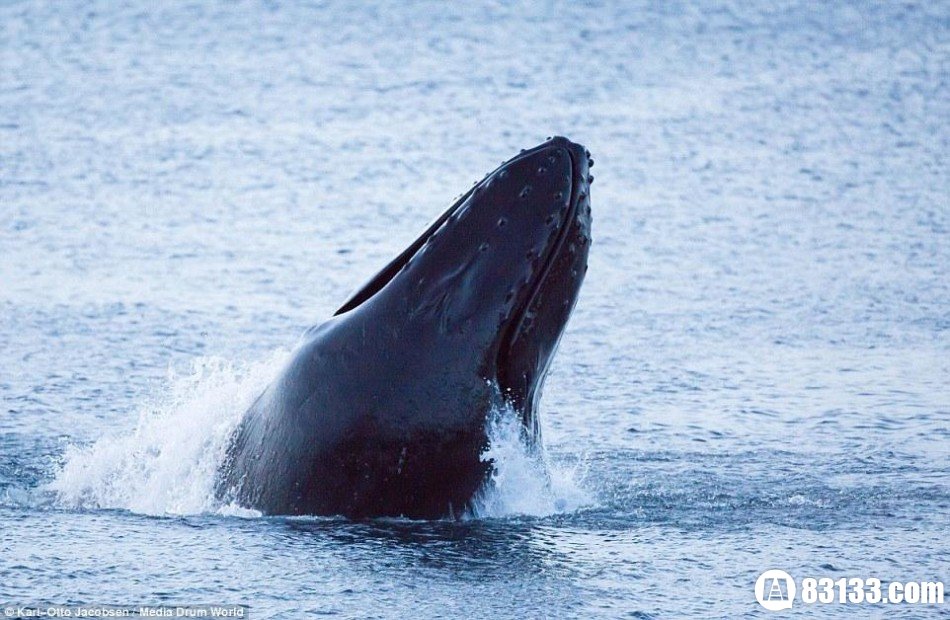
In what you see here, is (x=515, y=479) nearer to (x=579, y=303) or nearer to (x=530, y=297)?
(x=530, y=297)

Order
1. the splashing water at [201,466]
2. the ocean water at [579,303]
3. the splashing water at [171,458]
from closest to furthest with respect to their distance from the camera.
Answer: the ocean water at [579,303], the splashing water at [201,466], the splashing water at [171,458]

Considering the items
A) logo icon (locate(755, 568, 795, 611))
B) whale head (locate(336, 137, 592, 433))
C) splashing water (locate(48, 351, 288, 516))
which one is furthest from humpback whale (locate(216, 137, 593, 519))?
logo icon (locate(755, 568, 795, 611))

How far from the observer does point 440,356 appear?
9109 mm

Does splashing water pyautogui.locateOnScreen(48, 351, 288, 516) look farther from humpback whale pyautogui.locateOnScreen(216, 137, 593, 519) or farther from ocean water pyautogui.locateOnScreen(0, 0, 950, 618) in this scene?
humpback whale pyautogui.locateOnScreen(216, 137, 593, 519)

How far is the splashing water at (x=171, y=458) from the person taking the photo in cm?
998

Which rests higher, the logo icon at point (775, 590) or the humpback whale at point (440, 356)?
the humpback whale at point (440, 356)

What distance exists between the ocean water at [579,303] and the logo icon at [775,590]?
0.25 feet

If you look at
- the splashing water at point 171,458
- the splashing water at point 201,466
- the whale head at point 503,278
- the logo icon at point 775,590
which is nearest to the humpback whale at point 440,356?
the whale head at point 503,278

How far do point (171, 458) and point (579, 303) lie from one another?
20.5ft

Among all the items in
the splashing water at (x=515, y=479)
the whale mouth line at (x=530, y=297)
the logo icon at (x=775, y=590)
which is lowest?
the logo icon at (x=775, y=590)

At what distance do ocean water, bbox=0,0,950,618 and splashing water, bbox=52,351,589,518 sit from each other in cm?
A: 3

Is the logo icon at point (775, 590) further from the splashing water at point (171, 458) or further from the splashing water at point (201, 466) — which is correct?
the splashing water at point (171, 458)

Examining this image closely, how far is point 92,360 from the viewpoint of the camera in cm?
1421

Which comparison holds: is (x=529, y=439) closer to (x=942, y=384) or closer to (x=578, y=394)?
(x=578, y=394)
